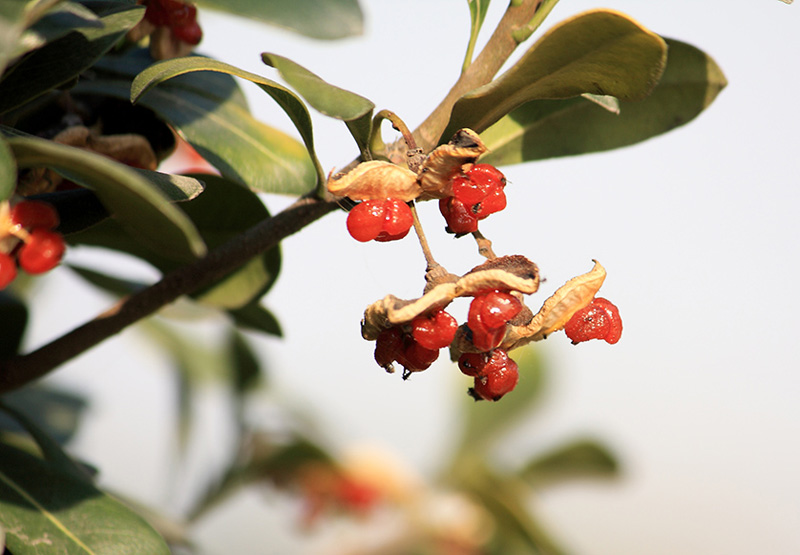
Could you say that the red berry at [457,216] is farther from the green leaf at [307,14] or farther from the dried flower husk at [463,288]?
the green leaf at [307,14]

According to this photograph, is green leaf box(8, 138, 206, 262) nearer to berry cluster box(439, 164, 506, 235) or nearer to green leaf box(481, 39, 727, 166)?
berry cluster box(439, 164, 506, 235)

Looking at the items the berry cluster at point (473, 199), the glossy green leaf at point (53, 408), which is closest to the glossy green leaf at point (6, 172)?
the berry cluster at point (473, 199)

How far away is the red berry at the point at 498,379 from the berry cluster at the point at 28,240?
0.38 m

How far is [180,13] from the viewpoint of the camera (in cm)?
86

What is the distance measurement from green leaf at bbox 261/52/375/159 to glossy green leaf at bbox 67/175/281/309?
11.5 inches

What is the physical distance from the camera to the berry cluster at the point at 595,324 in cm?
72

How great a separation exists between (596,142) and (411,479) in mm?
1762

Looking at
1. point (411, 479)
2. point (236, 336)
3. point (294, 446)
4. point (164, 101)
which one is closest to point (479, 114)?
point (164, 101)

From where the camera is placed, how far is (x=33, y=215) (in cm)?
63

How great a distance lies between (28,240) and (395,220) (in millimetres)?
299

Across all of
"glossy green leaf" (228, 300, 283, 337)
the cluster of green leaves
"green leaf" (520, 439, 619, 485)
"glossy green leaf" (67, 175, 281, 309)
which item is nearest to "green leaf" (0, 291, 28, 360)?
the cluster of green leaves

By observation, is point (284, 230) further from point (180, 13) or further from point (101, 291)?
point (101, 291)

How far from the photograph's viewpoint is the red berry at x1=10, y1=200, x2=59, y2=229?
0.62 metres

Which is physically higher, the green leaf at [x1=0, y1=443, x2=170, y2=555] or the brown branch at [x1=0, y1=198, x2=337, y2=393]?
the brown branch at [x1=0, y1=198, x2=337, y2=393]
